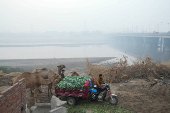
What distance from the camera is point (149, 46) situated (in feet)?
261

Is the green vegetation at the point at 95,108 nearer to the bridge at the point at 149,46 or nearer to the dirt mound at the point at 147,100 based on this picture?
the dirt mound at the point at 147,100

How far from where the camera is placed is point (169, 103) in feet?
31.2

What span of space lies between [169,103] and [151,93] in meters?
1.83

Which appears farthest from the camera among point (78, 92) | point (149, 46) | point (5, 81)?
point (149, 46)

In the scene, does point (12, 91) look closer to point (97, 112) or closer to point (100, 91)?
point (97, 112)

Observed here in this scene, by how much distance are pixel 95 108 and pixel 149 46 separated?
255 ft

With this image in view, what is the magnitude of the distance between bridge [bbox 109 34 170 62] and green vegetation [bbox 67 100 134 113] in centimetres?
4106

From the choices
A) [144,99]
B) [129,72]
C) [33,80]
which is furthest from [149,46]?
[33,80]

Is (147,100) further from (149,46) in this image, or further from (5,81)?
(149,46)

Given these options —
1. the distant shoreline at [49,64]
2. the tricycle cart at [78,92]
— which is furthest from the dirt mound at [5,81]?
the distant shoreline at [49,64]

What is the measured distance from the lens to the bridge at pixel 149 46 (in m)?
56.9

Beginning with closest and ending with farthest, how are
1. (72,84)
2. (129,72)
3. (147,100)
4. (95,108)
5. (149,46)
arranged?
(95,108), (72,84), (147,100), (129,72), (149,46)

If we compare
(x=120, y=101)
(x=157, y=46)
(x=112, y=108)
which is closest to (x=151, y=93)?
(x=120, y=101)

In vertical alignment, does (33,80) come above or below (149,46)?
below
